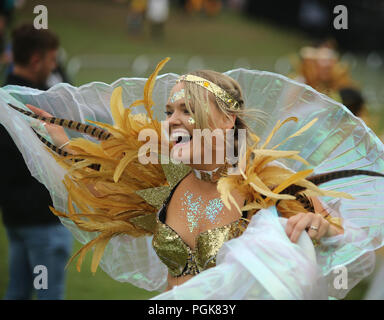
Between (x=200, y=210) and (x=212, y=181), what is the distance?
123 millimetres

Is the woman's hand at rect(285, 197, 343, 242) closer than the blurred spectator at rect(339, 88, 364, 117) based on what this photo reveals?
Yes

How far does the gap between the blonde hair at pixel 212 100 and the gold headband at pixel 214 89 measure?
0.04 ft

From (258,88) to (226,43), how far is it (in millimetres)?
16290

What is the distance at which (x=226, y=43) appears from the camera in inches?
740

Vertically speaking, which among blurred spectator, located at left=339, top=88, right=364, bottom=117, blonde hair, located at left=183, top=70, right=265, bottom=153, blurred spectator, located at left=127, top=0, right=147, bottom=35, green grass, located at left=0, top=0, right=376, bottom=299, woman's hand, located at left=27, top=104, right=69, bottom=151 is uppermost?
blonde hair, located at left=183, top=70, right=265, bottom=153

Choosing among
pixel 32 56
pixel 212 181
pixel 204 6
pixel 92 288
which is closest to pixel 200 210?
pixel 212 181

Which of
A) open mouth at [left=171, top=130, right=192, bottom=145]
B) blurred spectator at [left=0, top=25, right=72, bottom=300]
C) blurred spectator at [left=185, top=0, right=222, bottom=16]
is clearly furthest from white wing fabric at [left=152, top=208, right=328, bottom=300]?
blurred spectator at [left=185, top=0, right=222, bottom=16]

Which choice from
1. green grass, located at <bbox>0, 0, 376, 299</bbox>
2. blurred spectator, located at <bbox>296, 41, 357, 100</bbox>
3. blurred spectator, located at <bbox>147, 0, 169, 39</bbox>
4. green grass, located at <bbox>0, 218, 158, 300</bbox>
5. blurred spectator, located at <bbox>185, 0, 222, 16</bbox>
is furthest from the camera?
blurred spectator, located at <bbox>185, 0, 222, 16</bbox>

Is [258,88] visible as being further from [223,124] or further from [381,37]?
[381,37]

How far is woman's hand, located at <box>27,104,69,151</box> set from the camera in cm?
276

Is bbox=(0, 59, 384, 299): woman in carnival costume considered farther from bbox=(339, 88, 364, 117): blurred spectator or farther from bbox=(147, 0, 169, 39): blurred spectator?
bbox=(147, 0, 169, 39): blurred spectator

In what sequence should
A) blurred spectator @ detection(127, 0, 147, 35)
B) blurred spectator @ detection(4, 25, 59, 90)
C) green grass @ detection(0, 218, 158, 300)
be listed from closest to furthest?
blurred spectator @ detection(4, 25, 59, 90), green grass @ detection(0, 218, 158, 300), blurred spectator @ detection(127, 0, 147, 35)

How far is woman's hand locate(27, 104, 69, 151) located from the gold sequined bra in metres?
0.55
